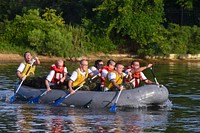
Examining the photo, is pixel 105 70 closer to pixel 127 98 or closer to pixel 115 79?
pixel 115 79

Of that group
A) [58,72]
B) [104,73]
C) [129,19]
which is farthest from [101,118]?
[129,19]

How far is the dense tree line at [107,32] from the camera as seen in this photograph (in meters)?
41.0

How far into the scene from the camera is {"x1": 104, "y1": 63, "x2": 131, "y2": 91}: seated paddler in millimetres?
19062

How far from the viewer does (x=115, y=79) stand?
1919cm

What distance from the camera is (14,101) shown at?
2105cm

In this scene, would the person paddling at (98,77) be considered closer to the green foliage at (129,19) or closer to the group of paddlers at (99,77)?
the group of paddlers at (99,77)

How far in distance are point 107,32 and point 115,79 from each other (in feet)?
80.5

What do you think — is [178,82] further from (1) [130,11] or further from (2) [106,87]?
(1) [130,11]

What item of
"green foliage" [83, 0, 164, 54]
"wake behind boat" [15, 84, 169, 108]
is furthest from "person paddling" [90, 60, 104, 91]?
"green foliage" [83, 0, 164, 54]

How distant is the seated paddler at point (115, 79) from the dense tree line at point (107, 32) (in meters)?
21.0

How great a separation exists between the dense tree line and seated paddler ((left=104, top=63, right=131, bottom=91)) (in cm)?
2097

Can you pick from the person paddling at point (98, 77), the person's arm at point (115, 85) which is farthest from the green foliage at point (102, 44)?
the person's arm at point (115, 85)

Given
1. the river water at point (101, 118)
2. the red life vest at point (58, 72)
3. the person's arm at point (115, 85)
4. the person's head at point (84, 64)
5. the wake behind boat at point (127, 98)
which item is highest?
the person's head at point (84, 64)

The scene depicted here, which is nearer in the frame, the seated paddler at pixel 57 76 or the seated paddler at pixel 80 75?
the seated paddler at pixel 80 75
